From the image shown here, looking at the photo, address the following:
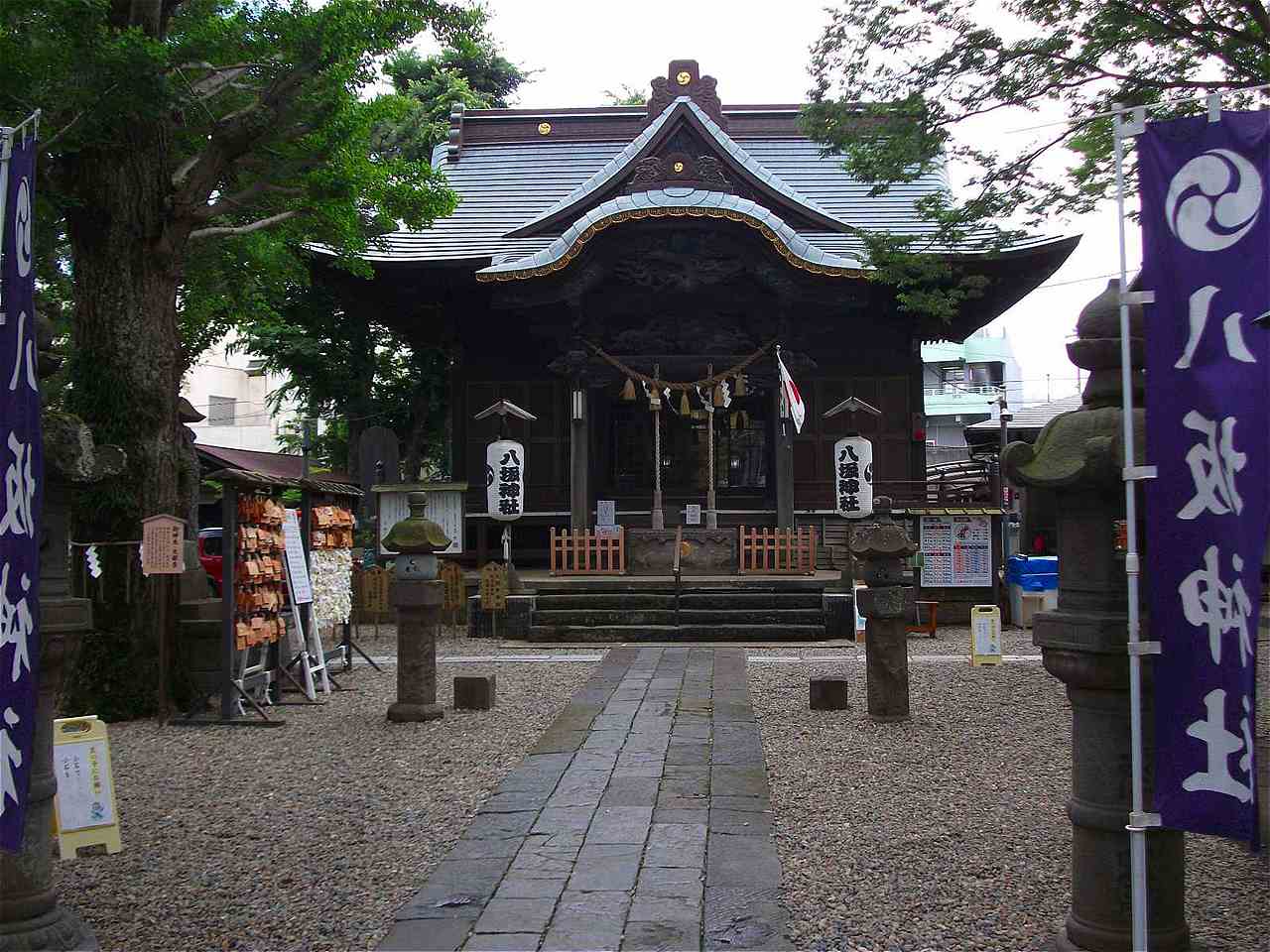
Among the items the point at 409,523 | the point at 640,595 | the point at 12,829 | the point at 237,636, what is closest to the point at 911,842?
the point at 12,829

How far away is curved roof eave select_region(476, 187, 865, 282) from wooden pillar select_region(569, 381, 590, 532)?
202 cm

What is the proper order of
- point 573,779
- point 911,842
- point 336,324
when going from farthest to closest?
point 336,324 → point 573,779 → point 911,842

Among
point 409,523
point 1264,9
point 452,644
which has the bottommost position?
Result: point 452,644

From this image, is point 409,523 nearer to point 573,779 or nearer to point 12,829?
point 573,779

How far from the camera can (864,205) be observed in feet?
62.0

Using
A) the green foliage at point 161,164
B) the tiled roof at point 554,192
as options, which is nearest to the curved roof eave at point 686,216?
the tiled roof at point 554,192

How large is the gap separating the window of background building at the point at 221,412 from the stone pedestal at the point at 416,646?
113 feet

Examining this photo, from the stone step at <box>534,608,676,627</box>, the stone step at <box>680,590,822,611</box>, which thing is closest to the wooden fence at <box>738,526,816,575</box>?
the stone step at <box>680,590,822,611</box>

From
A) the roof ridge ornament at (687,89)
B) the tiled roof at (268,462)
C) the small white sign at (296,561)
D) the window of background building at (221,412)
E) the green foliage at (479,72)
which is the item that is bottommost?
the small white sign at (296,561)

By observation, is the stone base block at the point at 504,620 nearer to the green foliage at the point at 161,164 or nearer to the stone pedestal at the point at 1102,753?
the green foliage at the point at 161,164

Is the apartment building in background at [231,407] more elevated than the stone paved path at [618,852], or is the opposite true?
the apartment building in background at [231,407]

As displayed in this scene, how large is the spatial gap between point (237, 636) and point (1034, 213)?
7.06 m

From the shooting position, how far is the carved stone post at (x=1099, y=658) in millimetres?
3291

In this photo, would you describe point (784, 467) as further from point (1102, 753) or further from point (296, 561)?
point (1102, 753)
